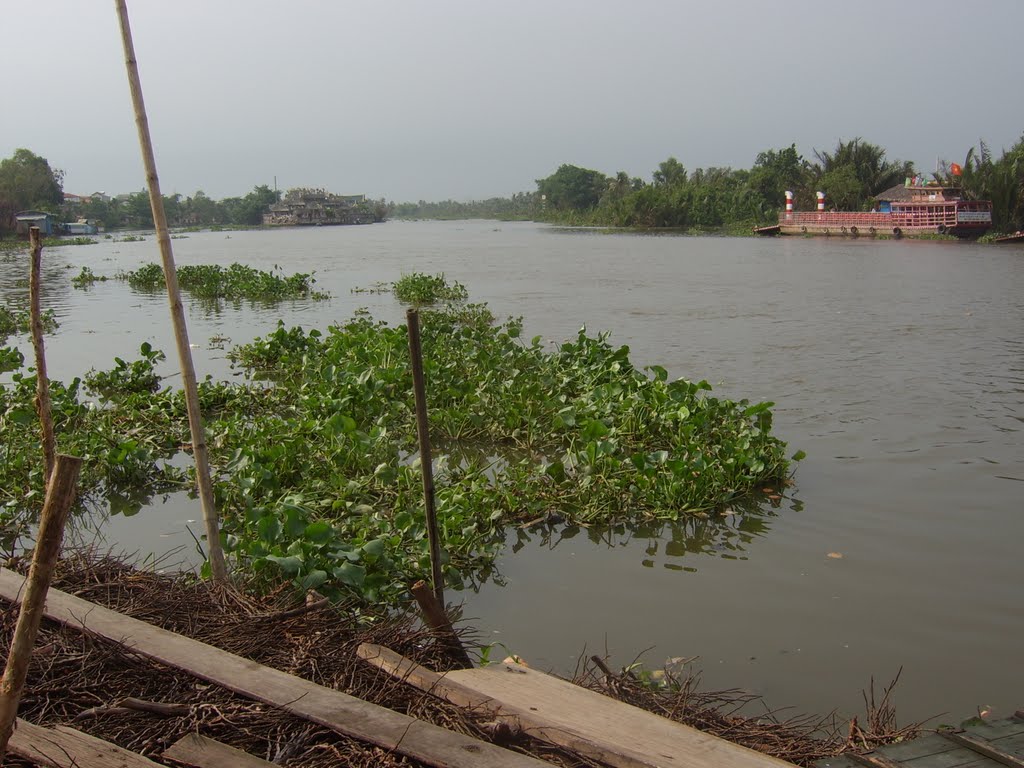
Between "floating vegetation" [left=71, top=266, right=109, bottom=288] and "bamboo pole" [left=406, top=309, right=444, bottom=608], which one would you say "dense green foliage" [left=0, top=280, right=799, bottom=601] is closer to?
"bamboo pole" [left=406, top=309, right=444, bottom=608]

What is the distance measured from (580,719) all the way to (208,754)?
996 mm

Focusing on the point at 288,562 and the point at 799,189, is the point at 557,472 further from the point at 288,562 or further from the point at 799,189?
the point at 799,189

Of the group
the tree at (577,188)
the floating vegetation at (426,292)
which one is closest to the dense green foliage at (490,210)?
the tree at (577,188)

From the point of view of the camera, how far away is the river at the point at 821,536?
3775mm

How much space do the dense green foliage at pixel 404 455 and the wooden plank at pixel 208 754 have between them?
1.39 metres

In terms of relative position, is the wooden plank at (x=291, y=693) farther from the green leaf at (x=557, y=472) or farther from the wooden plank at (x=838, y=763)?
the green leaf at (x=557, y=472)

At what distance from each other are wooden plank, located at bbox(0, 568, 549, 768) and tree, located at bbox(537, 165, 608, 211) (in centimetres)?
10353

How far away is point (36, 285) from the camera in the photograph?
3049 mm

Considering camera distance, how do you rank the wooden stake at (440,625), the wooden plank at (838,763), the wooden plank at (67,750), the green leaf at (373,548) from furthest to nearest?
the green leaf at (373,548) → the wooden stake at (440,625) → the wooden plank at (838,763) → the wooden plank at (67,750)

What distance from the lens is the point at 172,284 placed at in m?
3.21

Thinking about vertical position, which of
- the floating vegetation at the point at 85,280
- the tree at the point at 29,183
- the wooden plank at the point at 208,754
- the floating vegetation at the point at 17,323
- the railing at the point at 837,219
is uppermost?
the tree at the point at 29,183

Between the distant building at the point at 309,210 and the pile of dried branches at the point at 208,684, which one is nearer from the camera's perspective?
the pile of dried branches at the point at 208,684

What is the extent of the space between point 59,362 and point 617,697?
10949 millimetres

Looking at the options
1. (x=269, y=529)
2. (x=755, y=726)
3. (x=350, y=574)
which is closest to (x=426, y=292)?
(x=269, y=529)
